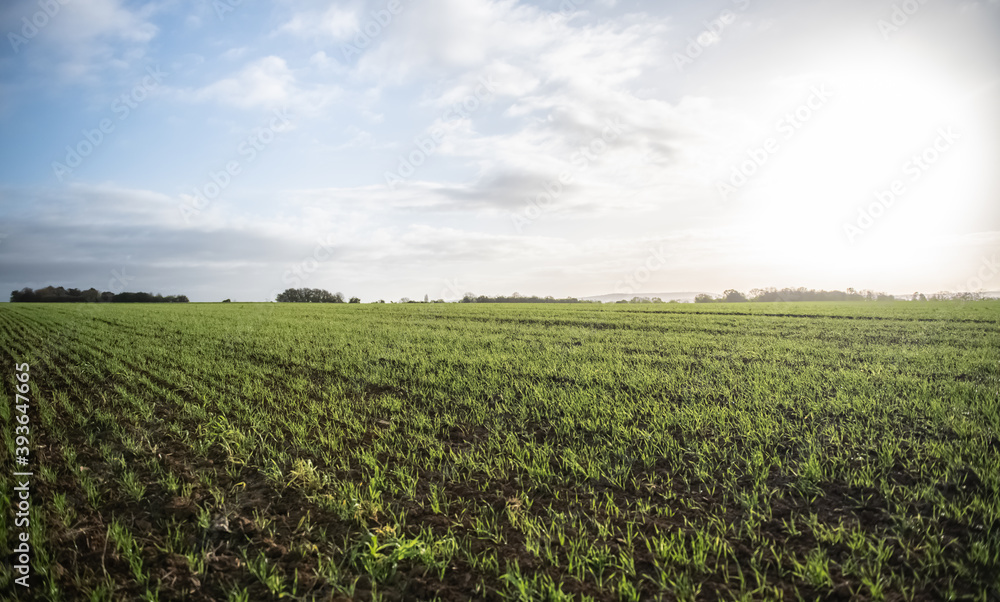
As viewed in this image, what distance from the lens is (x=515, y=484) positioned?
191 inches

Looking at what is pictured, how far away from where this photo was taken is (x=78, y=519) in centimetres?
420

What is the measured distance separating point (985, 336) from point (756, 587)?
19.0 m

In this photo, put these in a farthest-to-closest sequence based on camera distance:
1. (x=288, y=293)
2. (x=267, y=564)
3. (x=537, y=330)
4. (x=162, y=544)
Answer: (x=288, y=293)
(x=537, y=330)
(x=162, y=544)
(x=267, y=564)

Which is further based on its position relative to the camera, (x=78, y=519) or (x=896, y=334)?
(x=896, y=334)

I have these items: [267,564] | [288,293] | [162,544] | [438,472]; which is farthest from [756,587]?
[288,293]

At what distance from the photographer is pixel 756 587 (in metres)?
3.25

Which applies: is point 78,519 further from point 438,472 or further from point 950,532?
point 950,532

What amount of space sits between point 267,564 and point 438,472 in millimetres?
1939

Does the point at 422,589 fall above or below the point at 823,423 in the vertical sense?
below

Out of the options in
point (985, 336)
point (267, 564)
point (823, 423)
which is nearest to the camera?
point (267, 564)

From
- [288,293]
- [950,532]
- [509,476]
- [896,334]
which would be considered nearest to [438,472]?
[509,476]

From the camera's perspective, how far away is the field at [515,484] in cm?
338

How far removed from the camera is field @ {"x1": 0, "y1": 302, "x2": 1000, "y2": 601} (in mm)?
3375

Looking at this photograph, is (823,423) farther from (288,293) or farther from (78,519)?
(288,293)
